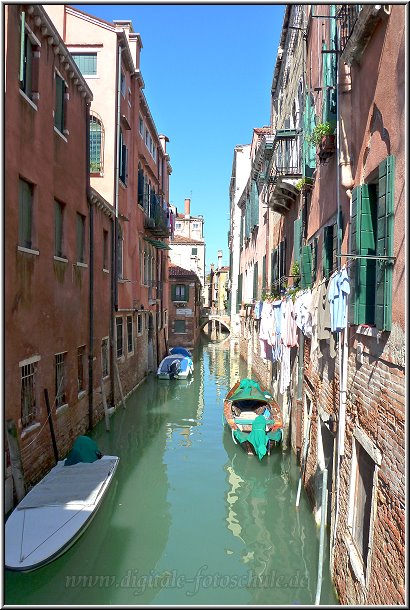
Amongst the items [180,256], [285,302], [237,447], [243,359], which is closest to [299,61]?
[285,302]

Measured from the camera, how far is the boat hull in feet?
19.4

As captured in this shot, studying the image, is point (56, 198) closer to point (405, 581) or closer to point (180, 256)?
point (405, 581)

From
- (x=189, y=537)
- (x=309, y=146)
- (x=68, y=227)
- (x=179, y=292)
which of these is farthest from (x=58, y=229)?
(x=179, y=292)

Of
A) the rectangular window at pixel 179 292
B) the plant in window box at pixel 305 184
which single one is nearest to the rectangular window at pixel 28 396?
the plant in window box at pixel 305 184

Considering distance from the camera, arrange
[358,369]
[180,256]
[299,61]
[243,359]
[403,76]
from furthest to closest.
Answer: [180,256]
[243,359]
[299,61]
[358,369]
[403,76]

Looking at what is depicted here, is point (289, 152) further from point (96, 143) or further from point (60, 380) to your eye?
point (60, 380)

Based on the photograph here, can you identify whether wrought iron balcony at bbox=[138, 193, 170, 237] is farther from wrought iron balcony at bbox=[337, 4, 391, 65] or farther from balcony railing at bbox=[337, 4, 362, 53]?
wrought iron balcony at bbox=[337, 4, 391, 65]

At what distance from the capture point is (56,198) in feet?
32.0

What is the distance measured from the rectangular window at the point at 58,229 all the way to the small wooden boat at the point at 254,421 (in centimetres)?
555

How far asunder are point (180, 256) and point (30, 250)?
44.5 m

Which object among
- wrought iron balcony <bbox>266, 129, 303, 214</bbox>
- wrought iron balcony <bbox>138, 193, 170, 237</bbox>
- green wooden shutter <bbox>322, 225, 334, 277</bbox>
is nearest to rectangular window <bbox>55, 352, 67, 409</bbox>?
green wooden shutter <bbox>322, 225, 334, 277</bbox>

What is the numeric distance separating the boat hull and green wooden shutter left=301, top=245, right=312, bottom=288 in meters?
5.16

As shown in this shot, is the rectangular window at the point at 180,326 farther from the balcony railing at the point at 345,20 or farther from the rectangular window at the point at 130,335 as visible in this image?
the balcony railing at the point at 345,20

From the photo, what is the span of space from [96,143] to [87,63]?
7.90ft
